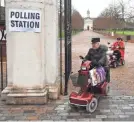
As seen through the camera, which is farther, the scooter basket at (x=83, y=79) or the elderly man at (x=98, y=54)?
the elderly man at (x=98, y=54)

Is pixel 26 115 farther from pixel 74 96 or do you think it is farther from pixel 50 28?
pixel 50 28

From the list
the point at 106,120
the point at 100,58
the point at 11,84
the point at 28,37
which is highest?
the point at 28,37

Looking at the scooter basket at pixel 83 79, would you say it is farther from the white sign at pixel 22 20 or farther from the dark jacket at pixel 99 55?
the white sign at pixel 22 20

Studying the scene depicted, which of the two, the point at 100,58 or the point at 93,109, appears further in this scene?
the point at 100,58

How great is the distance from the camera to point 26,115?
6148 mm

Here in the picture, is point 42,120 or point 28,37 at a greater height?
point 28,37

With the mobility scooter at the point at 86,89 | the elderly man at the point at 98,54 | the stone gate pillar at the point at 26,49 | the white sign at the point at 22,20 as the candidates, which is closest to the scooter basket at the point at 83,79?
the mobility scooter at the point at 86,89

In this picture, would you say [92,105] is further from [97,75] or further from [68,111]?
[97,75]

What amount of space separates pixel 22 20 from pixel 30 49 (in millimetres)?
614

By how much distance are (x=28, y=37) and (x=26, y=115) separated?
5.33ft

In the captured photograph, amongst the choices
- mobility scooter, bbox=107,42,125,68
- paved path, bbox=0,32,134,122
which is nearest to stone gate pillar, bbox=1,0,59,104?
paved path, bbox=0,32,134,122

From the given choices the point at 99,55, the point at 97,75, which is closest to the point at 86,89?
the point at 97,75

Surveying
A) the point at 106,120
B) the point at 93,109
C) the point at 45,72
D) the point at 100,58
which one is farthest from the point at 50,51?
the point at 106,120

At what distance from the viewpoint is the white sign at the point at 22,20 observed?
676 centimetres
